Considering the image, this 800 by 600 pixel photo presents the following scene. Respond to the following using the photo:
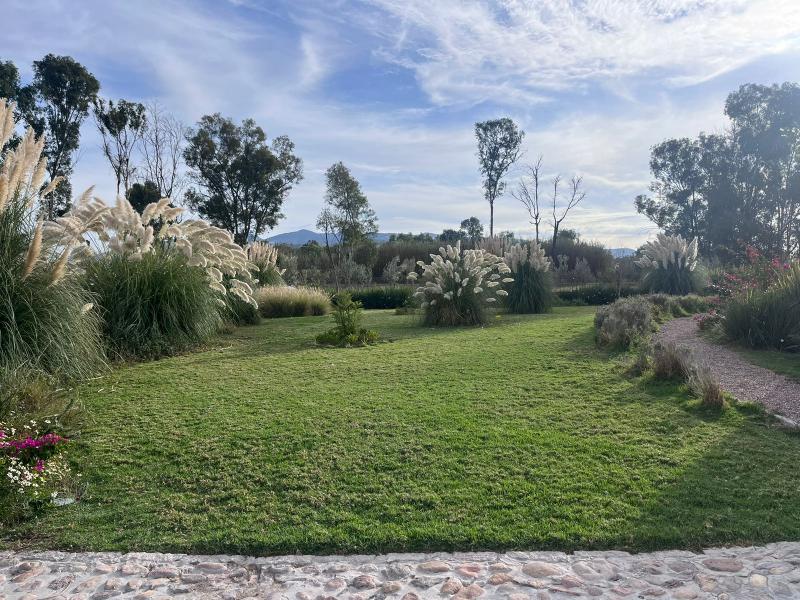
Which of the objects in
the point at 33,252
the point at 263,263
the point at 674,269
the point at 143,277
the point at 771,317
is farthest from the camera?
the point at 674,269

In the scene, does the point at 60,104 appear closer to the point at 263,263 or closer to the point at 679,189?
the point at 263,263

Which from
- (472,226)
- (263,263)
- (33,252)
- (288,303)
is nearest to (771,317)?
(33,252)

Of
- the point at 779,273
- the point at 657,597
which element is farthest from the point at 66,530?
the point at 779,273

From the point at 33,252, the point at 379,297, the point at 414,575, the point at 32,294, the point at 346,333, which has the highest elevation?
the point at 33,252

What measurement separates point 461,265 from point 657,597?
28.1 feet

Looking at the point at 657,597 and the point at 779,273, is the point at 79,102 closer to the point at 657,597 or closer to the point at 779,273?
the point at 779,273

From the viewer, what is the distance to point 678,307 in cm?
1217

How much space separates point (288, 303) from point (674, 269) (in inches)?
424

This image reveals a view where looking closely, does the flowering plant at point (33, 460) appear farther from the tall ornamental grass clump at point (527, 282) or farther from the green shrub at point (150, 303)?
the tall ornamental grass clump at point (527, 282)

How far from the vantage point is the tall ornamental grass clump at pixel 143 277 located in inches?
262

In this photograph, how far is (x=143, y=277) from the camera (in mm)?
7016

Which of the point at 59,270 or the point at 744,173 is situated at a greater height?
the point at 744,173

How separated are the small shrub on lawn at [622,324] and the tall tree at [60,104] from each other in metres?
18.8

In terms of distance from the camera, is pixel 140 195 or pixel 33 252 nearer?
pixel 33 252
